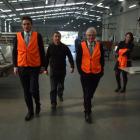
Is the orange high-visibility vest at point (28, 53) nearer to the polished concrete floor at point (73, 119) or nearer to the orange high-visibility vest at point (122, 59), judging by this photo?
the polished concrete floor at point (73, 119)

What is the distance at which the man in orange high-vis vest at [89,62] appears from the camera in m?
4.85

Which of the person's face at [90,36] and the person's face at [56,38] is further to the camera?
the person's face at [56,38]

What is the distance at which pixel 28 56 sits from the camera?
483 cm

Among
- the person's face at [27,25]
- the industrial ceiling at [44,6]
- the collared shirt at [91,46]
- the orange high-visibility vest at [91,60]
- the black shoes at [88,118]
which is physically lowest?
the black shoes at [88,118]

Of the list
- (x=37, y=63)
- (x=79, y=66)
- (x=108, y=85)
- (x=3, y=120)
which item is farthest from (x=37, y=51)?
(x=108, y=85)

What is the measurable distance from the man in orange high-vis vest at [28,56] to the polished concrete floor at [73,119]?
0.41 metres

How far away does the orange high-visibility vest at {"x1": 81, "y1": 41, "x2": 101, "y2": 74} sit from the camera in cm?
485

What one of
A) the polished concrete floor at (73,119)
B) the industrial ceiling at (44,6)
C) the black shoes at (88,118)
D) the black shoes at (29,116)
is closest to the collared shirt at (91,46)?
the black shoes at (88,118)

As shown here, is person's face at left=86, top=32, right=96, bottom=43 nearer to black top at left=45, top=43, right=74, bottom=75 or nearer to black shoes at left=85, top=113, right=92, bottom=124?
black top at left=45, top=43, right=74, bottom=75

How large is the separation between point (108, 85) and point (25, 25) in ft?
14.8

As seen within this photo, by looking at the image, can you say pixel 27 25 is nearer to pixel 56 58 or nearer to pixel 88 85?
pixel 56 58

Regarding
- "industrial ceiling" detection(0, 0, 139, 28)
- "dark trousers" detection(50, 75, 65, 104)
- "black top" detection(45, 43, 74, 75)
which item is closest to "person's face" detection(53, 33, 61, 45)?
"black top" detection(45, 43, 74, 75)

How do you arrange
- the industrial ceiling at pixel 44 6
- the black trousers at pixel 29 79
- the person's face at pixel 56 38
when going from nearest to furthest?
the black trousers at pixel 29 79 < the person's face at pixel 56 38 < the industrial ceiling at pixel 44 6

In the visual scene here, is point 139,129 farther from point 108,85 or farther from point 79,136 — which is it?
point 108,85
